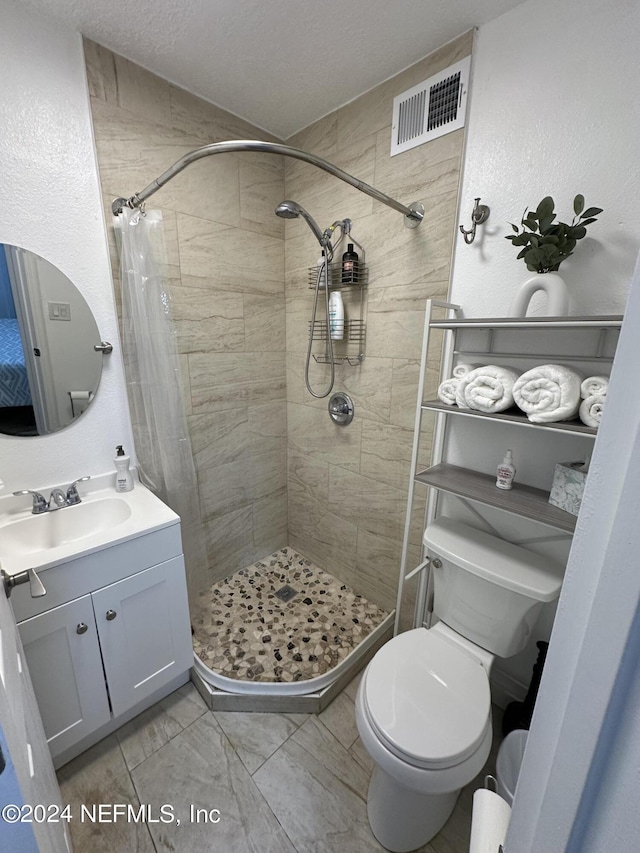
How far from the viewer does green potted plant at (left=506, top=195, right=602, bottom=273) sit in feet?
3.32

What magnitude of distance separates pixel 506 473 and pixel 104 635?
5.07 feet

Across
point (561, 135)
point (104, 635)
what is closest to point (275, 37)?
point (561, 135)

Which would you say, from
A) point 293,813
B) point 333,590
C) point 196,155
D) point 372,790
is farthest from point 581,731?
point 333,590

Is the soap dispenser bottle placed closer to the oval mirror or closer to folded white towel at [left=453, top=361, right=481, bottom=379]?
the oval mirror

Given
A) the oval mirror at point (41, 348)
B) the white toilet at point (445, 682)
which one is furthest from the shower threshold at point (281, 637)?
the oval mirror at point (41, 348)

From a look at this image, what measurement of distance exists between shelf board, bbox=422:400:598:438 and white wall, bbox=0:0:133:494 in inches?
54.5

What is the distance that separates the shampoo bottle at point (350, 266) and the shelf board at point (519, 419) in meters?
0.74

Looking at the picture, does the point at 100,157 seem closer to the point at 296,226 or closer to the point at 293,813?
the point at 296,226

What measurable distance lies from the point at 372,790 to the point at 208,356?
1860mm

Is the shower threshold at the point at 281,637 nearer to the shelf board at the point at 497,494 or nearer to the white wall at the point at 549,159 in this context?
the white wall at the point at 549,159

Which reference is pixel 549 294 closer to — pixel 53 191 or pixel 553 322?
pixel 553 322

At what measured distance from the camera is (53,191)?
1314 mm

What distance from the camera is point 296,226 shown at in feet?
6.41

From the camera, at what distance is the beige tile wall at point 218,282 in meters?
1.44
